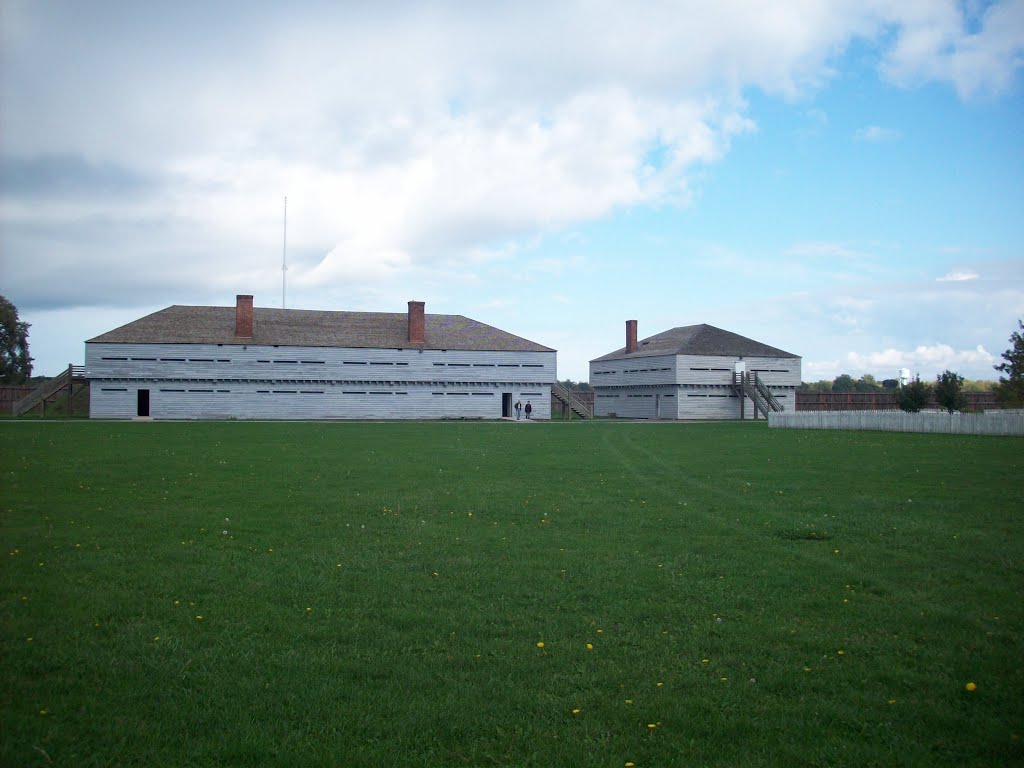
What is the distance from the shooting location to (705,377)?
64312 mm

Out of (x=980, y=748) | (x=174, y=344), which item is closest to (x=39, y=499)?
(x=980, y=748)

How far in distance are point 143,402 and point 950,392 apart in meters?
51.2

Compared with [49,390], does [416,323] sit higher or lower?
higher

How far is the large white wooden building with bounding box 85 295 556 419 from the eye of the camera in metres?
54.3

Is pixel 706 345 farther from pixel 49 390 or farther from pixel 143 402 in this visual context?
pixel 49 390

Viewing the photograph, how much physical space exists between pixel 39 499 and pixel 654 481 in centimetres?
1188

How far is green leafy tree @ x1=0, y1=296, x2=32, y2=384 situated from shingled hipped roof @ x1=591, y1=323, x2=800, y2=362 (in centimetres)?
4751

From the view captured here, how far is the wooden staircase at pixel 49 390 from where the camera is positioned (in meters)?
51.4

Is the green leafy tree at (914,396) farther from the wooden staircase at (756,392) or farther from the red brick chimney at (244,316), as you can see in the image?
the red brick chimney at (244,316)

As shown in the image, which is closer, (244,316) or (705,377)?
(244,316)

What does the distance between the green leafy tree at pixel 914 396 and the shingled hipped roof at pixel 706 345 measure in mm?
20228

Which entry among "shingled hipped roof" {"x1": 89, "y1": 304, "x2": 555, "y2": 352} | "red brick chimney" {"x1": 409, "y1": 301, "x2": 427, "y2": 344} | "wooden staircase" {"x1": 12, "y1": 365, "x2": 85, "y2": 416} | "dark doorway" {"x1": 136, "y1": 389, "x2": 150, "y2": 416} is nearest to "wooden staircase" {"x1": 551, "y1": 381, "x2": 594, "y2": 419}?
"shingled hipped roof" {"x1": 89, "y1": 304, "x2": 555, "y2": 352}

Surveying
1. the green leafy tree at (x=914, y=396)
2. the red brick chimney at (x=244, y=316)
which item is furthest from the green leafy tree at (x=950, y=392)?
the red brick chimney at (x=244, y=316)

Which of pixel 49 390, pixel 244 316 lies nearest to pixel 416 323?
pixel 244 316
